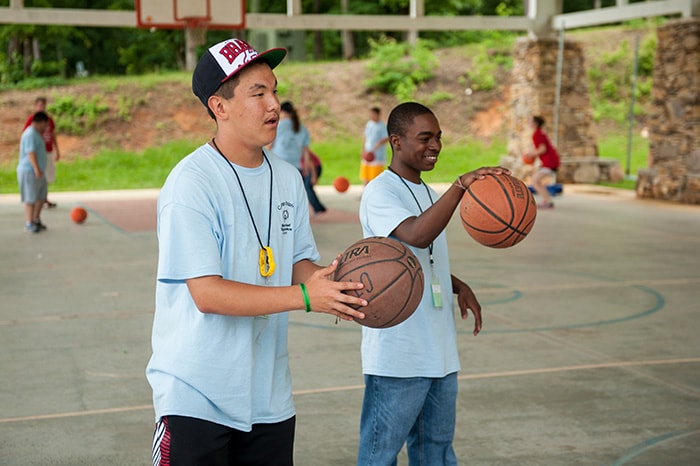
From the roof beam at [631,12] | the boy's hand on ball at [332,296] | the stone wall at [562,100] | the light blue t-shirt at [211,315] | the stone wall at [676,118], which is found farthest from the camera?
the stone wall at [562,100]

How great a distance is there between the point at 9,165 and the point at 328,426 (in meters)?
23.7

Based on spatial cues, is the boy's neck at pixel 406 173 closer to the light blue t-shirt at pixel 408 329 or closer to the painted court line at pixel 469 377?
the light blue t-shirt at pixel 408 329

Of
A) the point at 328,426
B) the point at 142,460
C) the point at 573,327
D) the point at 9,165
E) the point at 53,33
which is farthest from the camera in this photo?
the point at 53,33

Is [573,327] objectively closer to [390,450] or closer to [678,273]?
[678,273]

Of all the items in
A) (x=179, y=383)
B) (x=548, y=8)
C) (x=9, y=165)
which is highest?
(x=548, y=8)

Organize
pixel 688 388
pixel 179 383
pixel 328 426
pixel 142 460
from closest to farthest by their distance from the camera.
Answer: pixel 179 383 → pixel 142 460 → pixel 328 426 → pixel 688 388

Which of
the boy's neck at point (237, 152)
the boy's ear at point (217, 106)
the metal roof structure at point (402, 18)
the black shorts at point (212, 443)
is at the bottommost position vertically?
the black shorts at point (212, 443)

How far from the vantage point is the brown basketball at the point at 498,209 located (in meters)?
3.55

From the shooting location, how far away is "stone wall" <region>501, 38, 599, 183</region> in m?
22.5

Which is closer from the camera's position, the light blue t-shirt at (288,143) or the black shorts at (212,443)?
the black shorts at (212,443)

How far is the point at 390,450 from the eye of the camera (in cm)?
353

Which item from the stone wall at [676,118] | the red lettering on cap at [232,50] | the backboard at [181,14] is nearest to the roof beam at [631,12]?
the stone wall at [676,118]

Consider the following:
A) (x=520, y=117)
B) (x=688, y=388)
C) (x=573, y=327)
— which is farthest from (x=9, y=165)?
(x=688, y=388)

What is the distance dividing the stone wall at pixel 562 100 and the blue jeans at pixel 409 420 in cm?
1932
